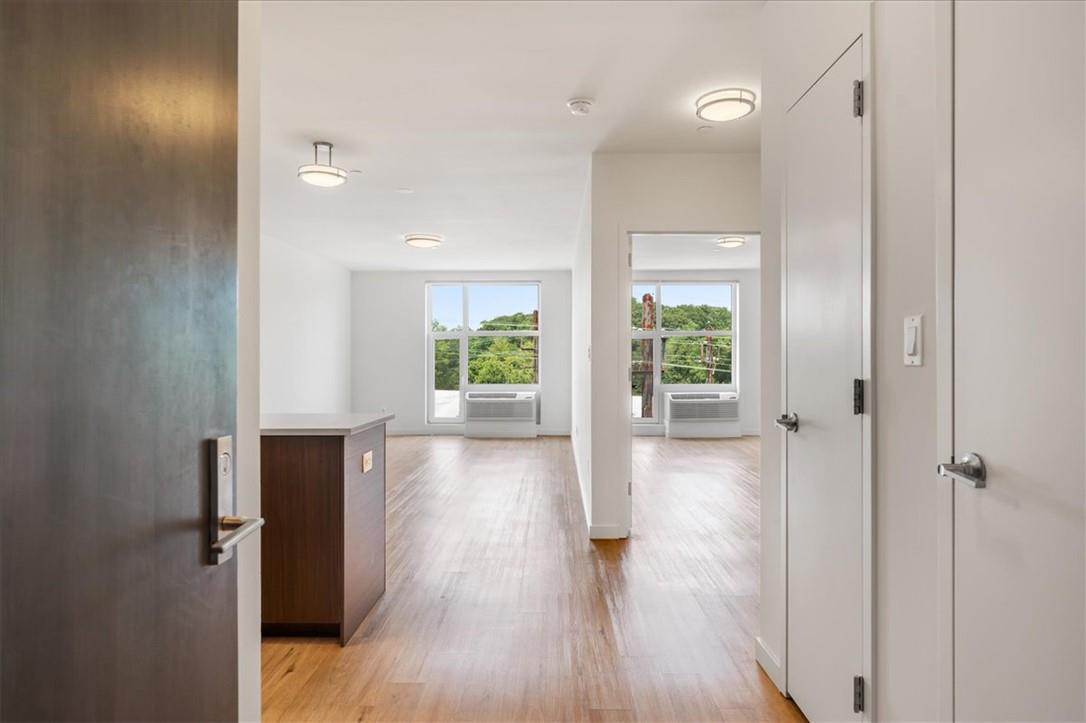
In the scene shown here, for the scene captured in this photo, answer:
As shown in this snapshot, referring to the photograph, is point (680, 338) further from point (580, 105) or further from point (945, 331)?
point (945, 331)

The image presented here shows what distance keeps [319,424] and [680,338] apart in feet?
25.8

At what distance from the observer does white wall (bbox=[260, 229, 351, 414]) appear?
671 centimetres

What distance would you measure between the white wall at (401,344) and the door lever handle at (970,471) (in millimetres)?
8369

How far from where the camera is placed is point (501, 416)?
9.15 meters

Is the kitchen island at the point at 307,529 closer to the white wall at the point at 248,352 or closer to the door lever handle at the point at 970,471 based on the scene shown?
the white wall at the point at 248,352

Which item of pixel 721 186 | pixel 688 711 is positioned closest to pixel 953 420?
pixel 688 711

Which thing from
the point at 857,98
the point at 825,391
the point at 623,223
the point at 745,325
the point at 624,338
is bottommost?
the point at 825,391

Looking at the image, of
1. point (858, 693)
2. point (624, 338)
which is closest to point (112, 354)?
point (858, 693)

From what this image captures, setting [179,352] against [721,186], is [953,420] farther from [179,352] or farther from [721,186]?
[721,186]

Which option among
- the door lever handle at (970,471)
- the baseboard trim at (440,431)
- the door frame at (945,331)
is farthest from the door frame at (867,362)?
the baseboard trim at (440,431)

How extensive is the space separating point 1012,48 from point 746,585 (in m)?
2.72

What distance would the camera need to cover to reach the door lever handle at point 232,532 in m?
0.89

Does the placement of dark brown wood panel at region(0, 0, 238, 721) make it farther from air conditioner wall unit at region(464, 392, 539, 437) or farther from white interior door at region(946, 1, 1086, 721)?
air conditioner wall unit at region(464, 392, 539, 437)

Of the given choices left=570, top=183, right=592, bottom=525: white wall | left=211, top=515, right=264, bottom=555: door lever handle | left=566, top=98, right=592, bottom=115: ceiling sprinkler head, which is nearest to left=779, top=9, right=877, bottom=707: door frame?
left=211, top=515, right=264, bottom=555: door lever handle
